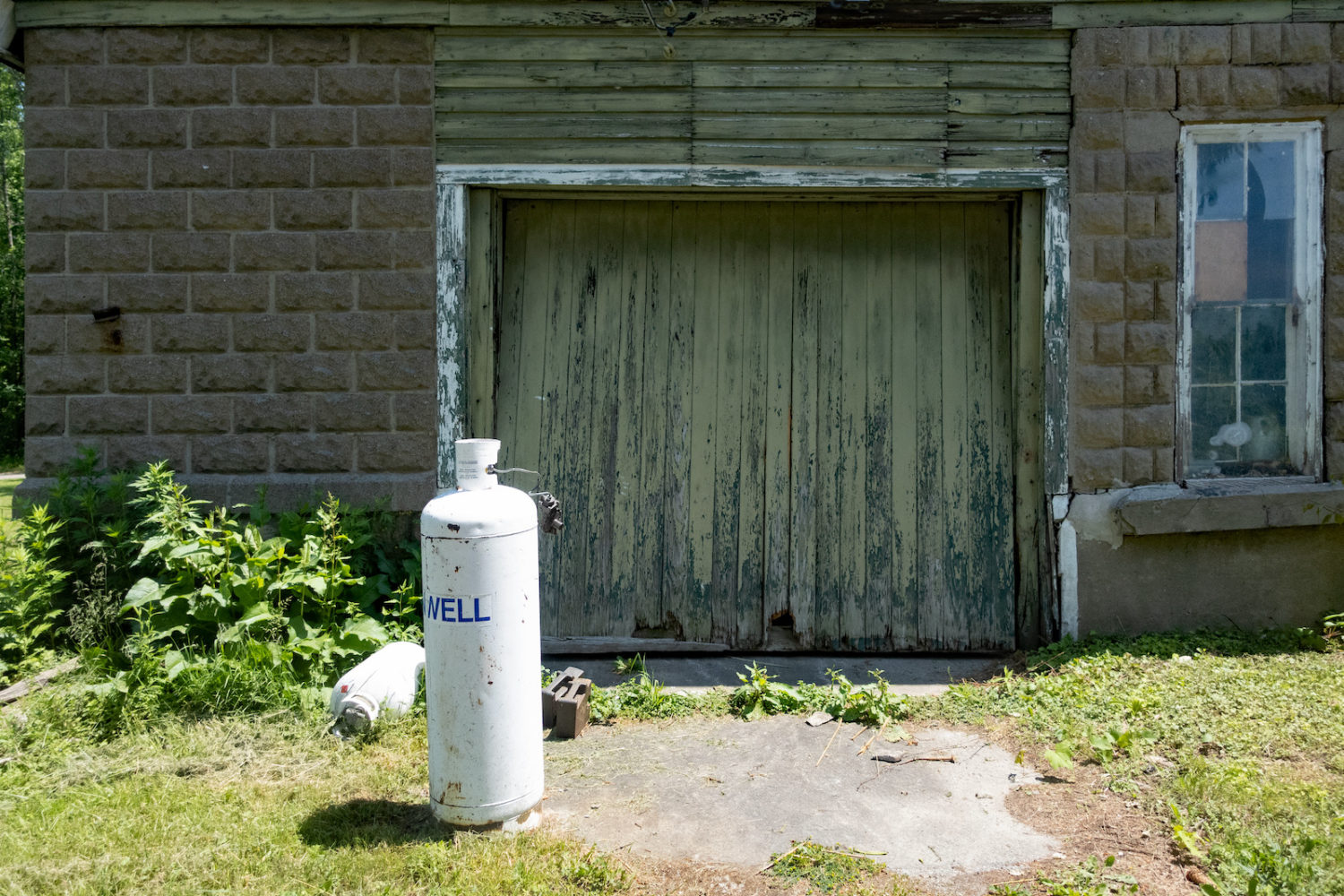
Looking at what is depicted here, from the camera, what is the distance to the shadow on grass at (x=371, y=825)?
3.13 metres

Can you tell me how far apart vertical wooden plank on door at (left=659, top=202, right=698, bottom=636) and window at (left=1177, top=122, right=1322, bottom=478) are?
2592 millimetres

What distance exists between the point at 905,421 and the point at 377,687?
3.02m

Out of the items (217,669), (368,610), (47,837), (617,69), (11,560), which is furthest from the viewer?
(617,69)

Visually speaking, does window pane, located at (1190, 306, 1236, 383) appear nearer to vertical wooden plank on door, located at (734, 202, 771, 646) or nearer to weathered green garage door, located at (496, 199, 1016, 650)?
weathered green garage door, located at (496, 199, 1016, 650)

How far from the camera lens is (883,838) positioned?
3223mm

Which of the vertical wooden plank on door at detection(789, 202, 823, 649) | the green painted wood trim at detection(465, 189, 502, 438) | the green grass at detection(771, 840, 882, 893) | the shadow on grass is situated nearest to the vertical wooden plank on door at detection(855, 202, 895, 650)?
the vertical wooden plank on door at detection(789, 202, 823, 649)

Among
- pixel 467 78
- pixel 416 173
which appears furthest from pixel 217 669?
pixel 467 78

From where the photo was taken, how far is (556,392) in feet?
17.6

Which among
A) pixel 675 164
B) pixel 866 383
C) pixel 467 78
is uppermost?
pixel 467 78

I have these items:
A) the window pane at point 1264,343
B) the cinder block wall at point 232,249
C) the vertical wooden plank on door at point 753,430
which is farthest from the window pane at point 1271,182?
the cinder block wall at point 232,249

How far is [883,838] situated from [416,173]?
3800 millimetres

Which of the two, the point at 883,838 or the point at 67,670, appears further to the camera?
the point at 67,670

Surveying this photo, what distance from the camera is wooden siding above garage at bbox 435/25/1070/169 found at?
5047mm

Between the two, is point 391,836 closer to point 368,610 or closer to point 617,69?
point 368,610
